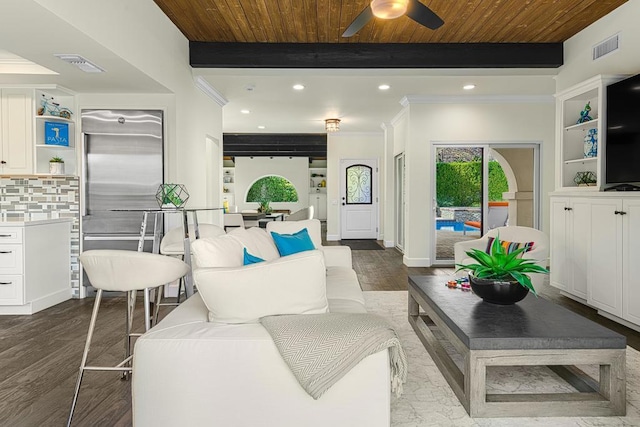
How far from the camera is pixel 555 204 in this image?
479cm

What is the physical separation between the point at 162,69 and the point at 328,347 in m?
3.66

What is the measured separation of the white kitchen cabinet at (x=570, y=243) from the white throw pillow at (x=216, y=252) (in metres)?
3.42

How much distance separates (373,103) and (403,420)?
5904 millimetres

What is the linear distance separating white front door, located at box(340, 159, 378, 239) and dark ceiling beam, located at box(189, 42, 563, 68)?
5.95 meters

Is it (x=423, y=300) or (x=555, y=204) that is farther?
(x=555, y=204)

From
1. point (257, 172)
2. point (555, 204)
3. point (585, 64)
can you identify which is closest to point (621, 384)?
point (555, 204)

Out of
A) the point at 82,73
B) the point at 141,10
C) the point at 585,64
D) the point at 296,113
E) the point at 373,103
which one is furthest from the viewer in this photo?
the point at 296,113

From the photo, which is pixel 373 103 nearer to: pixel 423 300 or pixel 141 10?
pixel 141 10

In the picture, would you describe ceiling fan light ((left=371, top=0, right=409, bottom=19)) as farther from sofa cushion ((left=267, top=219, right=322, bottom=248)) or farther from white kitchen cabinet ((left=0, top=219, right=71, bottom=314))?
white kitchen cabinet ((left=0, top=219, right=71, bottom=314))

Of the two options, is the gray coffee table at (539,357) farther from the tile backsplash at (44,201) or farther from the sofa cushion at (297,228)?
the tile backsplash at (44,201)

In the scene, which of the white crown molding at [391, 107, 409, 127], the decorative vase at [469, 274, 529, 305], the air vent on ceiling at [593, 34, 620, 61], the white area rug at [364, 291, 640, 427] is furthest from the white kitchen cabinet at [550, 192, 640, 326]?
the white crown molding at [391, 107, 409, 127]

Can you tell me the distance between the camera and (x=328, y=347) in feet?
5.48

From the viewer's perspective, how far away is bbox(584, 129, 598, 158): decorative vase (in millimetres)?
4355

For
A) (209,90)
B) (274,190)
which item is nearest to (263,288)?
(209,90)
